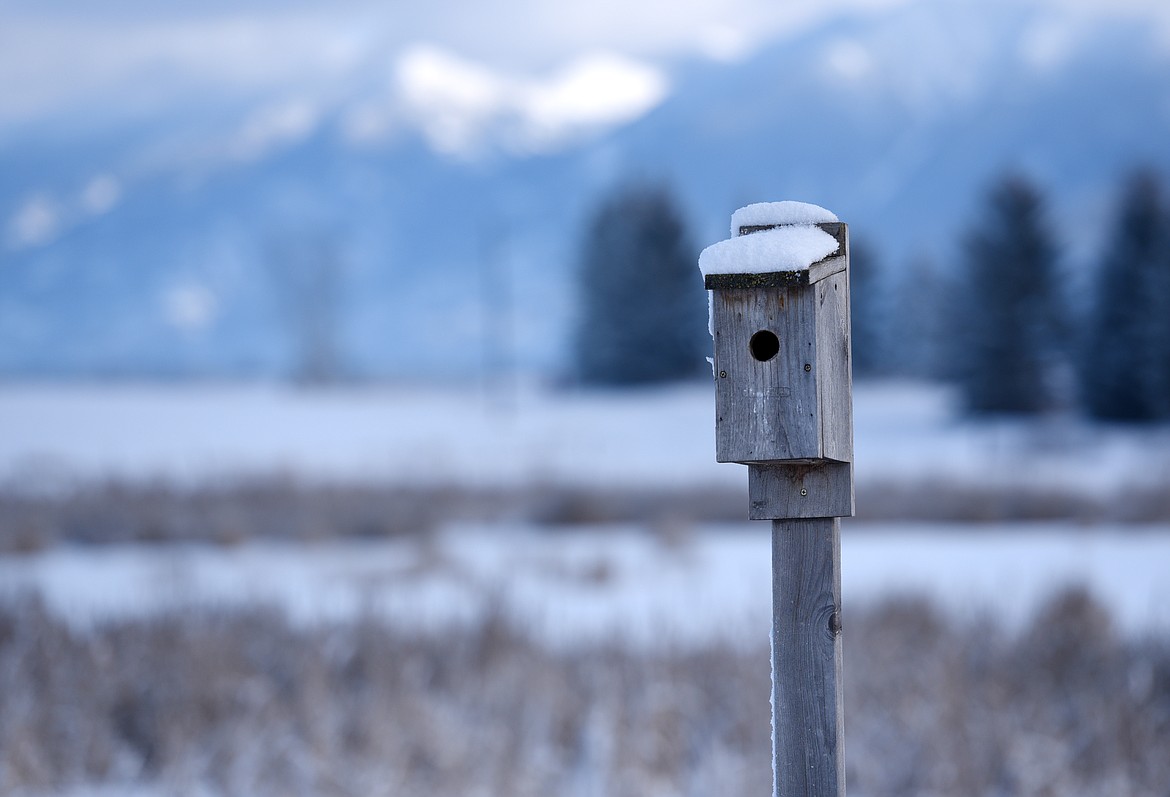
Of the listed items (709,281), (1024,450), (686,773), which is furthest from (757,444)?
(1024,450)

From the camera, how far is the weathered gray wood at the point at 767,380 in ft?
8.23

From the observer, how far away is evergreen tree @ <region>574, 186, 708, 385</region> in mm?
38219

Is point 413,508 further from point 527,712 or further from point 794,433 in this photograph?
point 794,433

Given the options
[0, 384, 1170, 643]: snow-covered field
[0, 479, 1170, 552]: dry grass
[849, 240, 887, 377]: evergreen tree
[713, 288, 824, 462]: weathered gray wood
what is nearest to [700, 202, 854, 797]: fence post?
[713, 288, 824, 462]: weathered gray wood

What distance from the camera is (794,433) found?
2.51 m

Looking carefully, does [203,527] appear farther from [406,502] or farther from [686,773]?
[686,773]

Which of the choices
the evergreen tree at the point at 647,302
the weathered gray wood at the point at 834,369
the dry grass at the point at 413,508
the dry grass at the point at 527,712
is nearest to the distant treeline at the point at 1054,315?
the evergreen tree at the point at 647,302

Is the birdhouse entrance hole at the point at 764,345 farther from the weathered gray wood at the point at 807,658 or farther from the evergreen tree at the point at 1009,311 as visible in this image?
the evergreen tree at the point at 1009,311

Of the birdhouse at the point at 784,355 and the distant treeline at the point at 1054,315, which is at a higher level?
the distant treeline at the point at 1054,315

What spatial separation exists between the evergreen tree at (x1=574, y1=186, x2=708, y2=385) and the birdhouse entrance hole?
115 ft

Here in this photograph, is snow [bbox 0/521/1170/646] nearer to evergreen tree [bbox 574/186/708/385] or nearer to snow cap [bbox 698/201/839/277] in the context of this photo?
snow cap [bbox 698/201/839/277]

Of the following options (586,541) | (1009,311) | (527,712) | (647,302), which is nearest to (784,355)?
(527,712)

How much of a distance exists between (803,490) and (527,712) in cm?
431

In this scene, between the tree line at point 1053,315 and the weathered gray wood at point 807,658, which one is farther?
the tree line at point 1053,315
